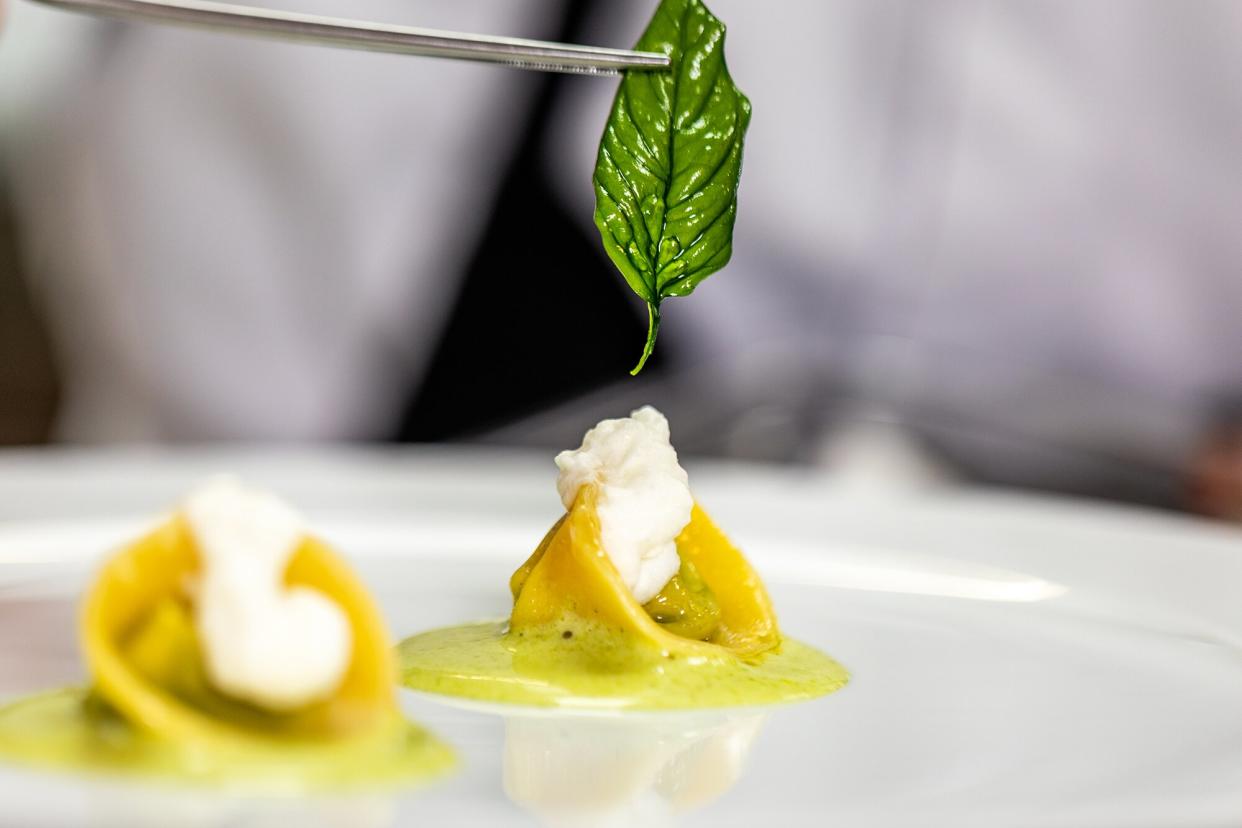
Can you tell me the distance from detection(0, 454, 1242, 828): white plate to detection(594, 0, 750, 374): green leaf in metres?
0.47

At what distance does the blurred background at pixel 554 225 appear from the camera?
381cm

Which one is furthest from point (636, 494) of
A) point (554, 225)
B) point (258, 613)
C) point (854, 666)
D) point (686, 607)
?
point (554, 225)

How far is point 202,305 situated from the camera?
4.05 m

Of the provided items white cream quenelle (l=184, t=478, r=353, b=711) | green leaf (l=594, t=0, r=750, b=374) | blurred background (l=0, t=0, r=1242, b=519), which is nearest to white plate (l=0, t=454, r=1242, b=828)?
white cream quenelle (l=184, t=478, r=353, b=711)

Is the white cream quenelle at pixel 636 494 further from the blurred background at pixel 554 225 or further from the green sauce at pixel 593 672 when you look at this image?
the blurred background at pixel 554 225

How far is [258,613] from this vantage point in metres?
0.99

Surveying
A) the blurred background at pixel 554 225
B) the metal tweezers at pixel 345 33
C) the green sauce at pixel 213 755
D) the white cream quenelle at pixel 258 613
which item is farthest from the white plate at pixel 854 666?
the blurred background at pixel 554 225

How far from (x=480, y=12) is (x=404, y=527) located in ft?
7.49

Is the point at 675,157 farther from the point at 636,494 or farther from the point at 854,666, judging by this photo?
the point at 854,666

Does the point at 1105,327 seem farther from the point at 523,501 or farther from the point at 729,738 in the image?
the point at 729,738

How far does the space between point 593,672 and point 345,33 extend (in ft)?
2.14

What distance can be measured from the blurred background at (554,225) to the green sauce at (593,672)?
2.12 metres

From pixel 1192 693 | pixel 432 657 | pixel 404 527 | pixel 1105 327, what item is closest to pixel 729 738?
pixel 432 657

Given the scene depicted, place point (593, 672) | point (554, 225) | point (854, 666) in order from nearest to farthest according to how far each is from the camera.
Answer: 1. point (593, 672)
2. point (854, 666)
3. point (554, 225)
